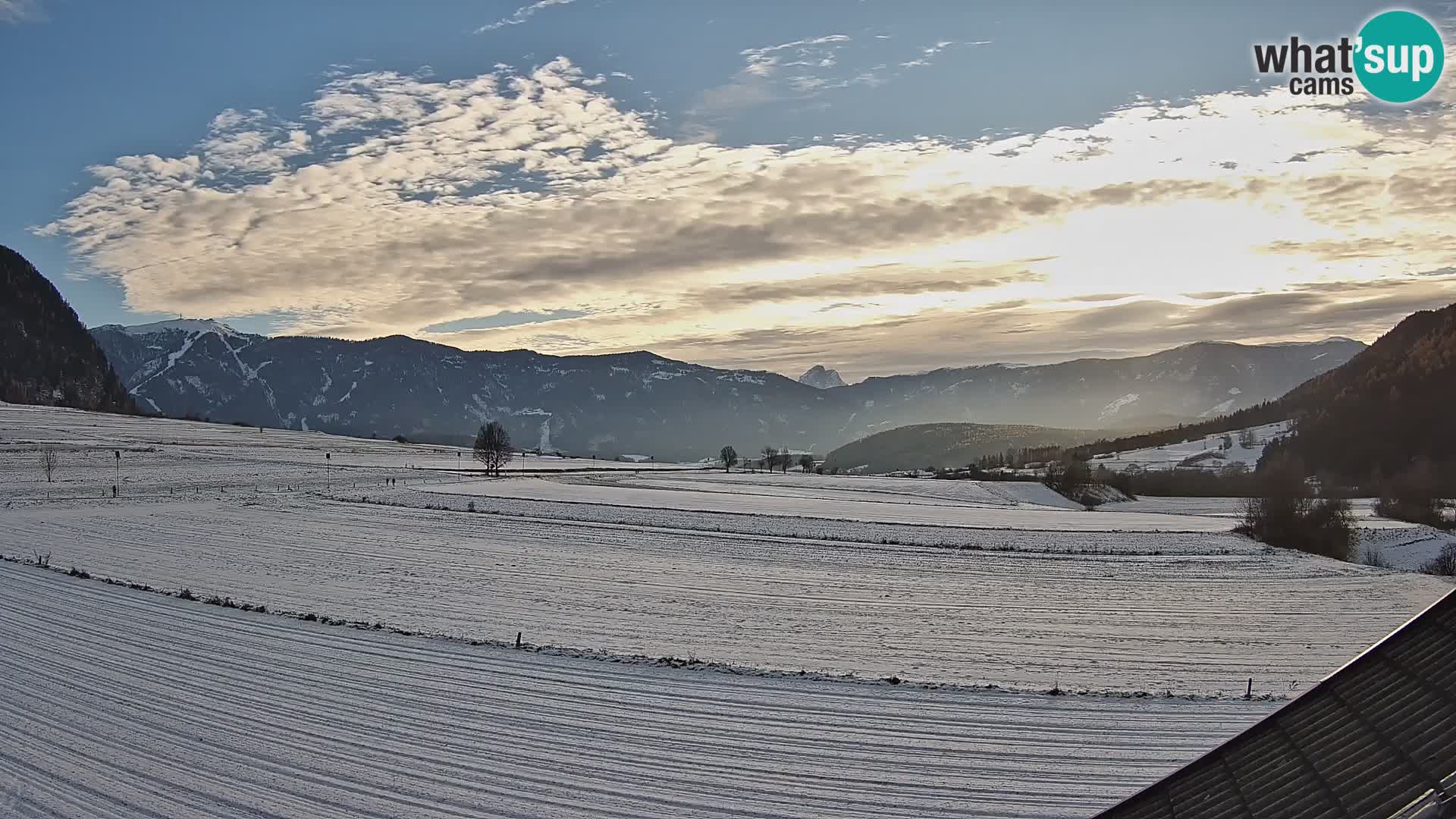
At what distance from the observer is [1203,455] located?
173250 mm

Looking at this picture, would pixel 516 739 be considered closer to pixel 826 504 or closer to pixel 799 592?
pixel 799 592

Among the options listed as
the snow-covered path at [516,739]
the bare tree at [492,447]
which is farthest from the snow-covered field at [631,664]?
the bare tree at [492,447]

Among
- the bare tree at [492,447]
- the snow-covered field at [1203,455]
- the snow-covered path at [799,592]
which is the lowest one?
the snow-covered field at [1203,455]

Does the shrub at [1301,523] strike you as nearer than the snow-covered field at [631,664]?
No

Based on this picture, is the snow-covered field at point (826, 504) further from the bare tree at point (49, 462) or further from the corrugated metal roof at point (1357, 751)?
the corrugated metal roof at point (1357, 751)

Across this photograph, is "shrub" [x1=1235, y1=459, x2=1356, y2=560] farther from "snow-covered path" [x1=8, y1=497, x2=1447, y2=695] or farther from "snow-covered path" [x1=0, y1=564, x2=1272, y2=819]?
"snow-covered path" [x1=0, y1=564, x2=1272, y2=819]

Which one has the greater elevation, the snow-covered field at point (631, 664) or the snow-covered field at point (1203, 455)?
the snow-covered field at point (631, 664)

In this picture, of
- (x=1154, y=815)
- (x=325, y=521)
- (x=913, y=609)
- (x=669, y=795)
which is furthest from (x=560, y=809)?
(x=325, y=521)

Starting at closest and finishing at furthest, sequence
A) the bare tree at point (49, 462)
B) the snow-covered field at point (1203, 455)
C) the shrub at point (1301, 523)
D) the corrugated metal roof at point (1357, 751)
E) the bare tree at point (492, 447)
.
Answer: the corrugated metal roof at point (1357, 751) < the shrub at point (1301, 523) < the bare tree at point (49, 462) < the bare tree at point (492, 447) < the snow-covered field at point (1203, 455)

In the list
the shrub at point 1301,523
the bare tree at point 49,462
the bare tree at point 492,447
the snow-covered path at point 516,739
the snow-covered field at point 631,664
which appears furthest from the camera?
the bare tree at point 492,447

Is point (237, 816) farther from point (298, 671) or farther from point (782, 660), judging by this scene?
point (782, 660)

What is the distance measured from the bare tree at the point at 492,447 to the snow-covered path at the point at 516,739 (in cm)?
9230

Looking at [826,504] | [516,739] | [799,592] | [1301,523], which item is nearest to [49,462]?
[826,504]

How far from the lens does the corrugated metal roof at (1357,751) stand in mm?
4945
